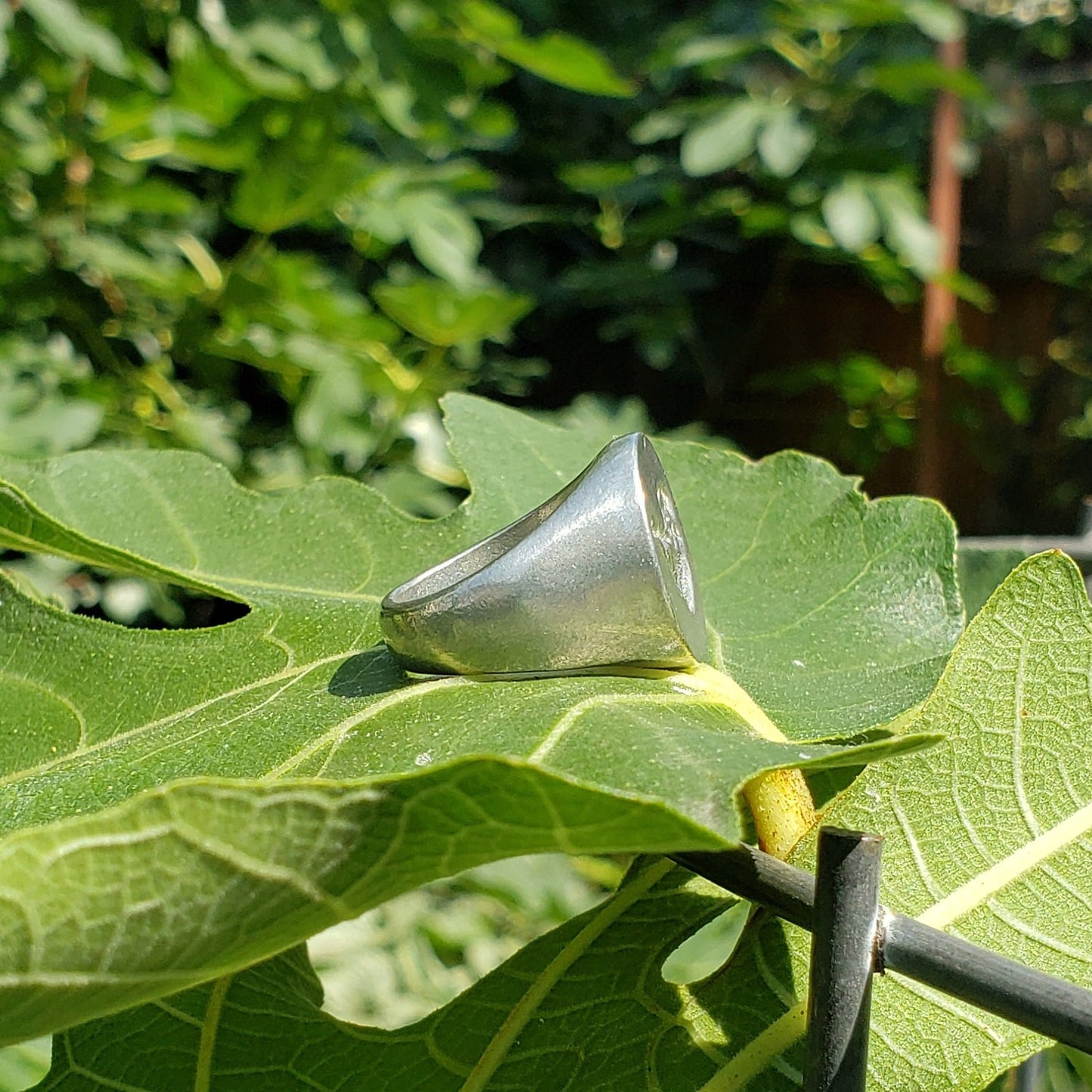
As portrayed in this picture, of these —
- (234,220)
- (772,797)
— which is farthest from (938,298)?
(772,797)

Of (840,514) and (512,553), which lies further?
(840,514)

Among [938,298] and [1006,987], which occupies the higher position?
[1006,987]

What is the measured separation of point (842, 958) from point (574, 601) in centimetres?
11

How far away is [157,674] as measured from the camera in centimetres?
37

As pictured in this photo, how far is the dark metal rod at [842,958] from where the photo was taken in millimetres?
245

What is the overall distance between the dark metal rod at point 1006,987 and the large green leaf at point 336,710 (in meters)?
0.04

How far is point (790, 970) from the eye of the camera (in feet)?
1.02

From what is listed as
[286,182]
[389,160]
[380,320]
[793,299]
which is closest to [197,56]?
[286,182]

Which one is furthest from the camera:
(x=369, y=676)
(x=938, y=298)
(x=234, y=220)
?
(x=938, y=298)

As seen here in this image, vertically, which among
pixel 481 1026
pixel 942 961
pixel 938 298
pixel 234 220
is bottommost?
pixel 938 298

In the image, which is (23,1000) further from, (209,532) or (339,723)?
(209,532)

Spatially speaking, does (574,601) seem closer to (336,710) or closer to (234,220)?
(336,710)

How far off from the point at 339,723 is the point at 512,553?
6 cm

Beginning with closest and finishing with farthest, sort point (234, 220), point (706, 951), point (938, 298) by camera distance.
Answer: point (706, 951), point (234, 220), point (938, 298)
